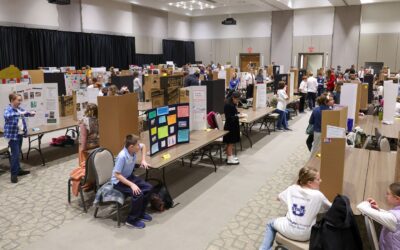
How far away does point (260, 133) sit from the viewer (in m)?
9.11

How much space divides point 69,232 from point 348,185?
3114mm

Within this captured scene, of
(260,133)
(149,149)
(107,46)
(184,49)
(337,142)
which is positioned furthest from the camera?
(184,49)

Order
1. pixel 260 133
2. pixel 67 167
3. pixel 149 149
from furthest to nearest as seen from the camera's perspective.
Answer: pixel 260 133 → pixel 67 167 → pixel 149 149

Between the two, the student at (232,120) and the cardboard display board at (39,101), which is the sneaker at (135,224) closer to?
the student at (232,120)

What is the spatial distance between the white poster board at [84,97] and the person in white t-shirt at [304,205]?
16.7ft

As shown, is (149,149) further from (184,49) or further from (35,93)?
(184,49)

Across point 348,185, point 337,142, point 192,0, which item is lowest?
point 348,185

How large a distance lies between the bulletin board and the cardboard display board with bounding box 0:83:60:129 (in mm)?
3016

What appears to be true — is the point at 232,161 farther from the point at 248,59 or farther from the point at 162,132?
the point at 248,59

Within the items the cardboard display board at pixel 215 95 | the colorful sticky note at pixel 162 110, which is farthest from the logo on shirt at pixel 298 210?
the cardboard display board at pixel 215 95

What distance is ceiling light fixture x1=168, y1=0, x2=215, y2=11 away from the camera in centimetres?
1777

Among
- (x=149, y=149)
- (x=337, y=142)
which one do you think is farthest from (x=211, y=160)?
(x=337, y=142)

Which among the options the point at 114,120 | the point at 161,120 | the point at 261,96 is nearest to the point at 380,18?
the point at 261,96

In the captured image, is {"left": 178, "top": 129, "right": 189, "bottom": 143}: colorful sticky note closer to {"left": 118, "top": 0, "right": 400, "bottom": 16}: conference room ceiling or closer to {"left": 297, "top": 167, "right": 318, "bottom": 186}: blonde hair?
{"left": 297, "top": 167, "right": 318, "bottom": 186}: blonde hair
